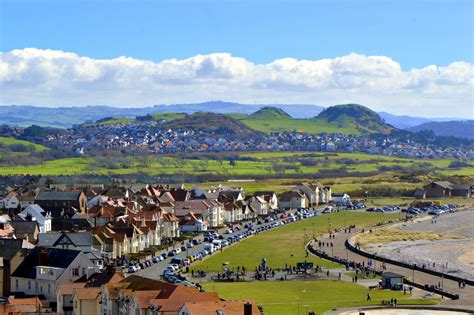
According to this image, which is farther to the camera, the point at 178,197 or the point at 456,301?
the point at 178,197

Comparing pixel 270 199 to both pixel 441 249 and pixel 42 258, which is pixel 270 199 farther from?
pixel 42 258

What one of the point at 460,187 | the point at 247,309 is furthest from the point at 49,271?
the point at 460,187

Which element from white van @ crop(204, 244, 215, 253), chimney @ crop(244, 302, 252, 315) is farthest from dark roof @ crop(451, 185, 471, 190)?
chimney @ crop(244, 302, 252, 315)

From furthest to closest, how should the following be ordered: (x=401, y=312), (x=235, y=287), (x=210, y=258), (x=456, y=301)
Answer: (x=210, y=258), (x=235, y=287), (x=456, y=301), (x=401, y=312)

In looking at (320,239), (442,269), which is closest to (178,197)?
(320,239)

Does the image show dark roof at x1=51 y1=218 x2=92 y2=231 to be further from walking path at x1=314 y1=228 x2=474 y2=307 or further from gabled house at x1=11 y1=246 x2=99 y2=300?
gabled house at x1=11 y1=246 x2=99 y2=300

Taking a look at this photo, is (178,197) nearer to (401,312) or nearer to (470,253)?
(470,253)
